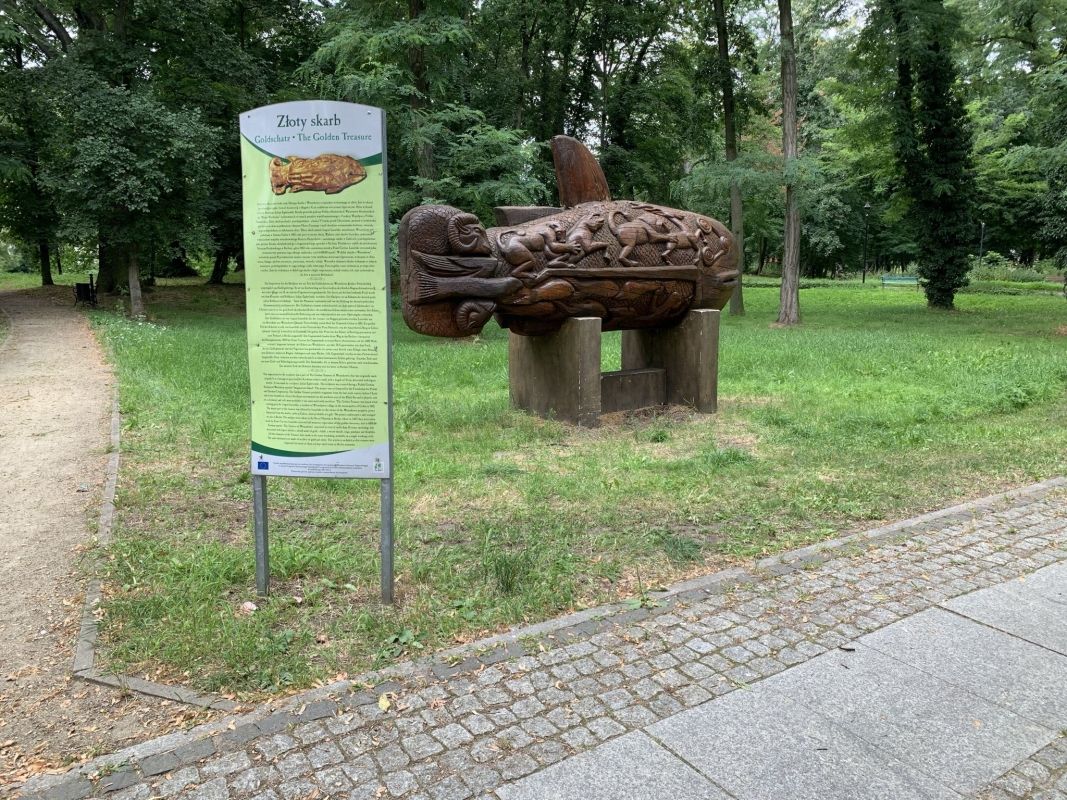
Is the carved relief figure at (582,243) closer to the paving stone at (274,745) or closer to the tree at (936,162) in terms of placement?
the paving stone at (274,745)

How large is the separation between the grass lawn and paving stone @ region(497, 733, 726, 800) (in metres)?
1.06

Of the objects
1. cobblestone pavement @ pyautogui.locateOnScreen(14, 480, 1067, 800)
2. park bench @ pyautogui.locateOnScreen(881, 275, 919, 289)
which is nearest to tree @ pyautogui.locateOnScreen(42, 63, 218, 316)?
cobblestone pavement @ pyautogui.locateOnScreen(14, 480, 1067, 800)

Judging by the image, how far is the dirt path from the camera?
10.0 feet

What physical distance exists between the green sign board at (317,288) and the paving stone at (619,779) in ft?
5.63

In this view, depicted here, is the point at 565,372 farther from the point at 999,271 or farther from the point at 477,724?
the point at 999,271

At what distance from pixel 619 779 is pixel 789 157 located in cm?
1926

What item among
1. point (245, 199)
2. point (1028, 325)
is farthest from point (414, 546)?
point (1028, 325)

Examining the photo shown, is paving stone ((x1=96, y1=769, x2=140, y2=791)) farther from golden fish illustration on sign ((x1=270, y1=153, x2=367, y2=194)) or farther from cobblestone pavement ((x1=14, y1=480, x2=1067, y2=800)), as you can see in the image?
golden fish illustration on sign ((x1=270, y1=153, x2=367, y2=194))

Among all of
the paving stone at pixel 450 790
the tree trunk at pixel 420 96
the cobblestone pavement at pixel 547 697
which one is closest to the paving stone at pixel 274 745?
the cobblestone pavement at pixel 547 697

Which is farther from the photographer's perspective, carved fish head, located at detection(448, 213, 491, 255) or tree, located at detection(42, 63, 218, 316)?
tree, located at detection(42, 63, 218, 316)

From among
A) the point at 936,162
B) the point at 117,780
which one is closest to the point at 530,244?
the point at 117,780

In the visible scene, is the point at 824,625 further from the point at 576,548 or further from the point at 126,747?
the point at 126,747

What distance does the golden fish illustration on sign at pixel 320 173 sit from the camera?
12.2 ft

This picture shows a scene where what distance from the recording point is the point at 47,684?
342cm
